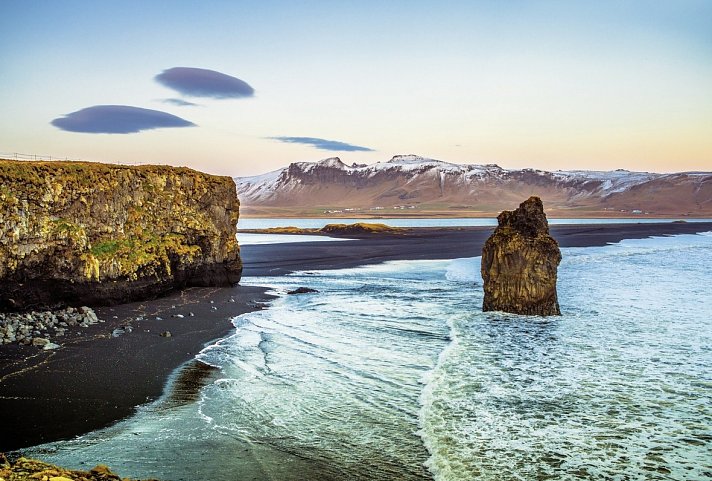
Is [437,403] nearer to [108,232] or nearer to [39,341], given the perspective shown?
[39,341]

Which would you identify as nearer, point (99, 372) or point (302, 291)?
point (99, 372)

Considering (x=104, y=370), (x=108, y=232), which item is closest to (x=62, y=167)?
(x=108, y=232)

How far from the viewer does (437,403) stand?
1002 cm

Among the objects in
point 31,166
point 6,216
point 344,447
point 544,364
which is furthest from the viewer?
point 31,166

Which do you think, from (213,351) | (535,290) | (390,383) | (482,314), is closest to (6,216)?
(213,351)

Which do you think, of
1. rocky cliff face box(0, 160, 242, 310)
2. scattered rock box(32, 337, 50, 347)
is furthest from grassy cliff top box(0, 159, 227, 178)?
scattered rock box(32, 337, 50, 347)

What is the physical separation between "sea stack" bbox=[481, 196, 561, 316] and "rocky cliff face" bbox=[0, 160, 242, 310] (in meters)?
12.0

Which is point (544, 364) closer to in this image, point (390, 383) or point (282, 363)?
point (390, 383)

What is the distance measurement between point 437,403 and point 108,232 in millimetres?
14488

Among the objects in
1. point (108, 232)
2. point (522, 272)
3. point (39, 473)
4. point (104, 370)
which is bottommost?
point (104, 370)

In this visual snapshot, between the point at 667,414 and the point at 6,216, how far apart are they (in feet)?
56.0

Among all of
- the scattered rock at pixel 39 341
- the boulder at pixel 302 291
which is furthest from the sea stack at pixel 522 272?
the scattered rock at pixel 39 341

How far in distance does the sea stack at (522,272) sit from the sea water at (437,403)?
0.61 metres

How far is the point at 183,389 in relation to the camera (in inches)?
428
